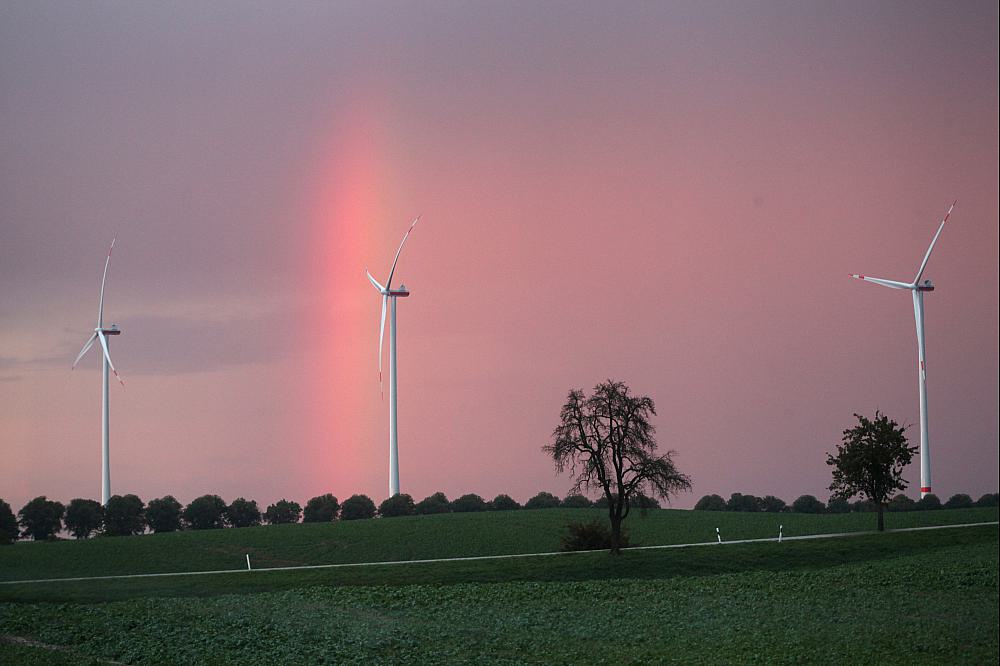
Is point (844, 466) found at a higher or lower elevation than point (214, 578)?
higher

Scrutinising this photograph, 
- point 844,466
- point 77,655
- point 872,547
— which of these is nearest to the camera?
point 77,655

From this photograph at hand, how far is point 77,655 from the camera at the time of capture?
35344 millimetres

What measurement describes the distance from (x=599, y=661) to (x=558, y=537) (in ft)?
158

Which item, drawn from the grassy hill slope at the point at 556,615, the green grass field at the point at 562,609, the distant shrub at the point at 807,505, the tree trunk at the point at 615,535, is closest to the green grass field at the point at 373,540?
the green grass field at the point at 562,609

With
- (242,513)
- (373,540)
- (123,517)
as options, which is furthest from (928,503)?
(123,517)

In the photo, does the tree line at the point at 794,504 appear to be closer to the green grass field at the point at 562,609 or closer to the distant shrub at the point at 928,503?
the distant shrub at the point at 928,503

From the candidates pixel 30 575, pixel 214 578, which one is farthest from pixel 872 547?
pixel 30 575

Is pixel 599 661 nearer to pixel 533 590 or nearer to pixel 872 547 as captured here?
pixel 533 590

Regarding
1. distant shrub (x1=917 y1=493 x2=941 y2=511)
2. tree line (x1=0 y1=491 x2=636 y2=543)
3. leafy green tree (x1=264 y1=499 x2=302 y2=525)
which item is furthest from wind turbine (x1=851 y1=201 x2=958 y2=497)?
leafy green tree (x1=264 y1=499 x2=302 y2=525)

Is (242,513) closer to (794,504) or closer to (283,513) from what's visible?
(283,513)

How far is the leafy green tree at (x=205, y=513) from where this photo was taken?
10512 cm

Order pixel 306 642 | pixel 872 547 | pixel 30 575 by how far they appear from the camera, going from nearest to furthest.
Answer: pixel 306 642
pixel 872 547
pixel 30 575

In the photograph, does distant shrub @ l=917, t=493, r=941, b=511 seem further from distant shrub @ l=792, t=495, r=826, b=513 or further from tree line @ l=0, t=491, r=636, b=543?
tree line @ l=0, t=491, r=636, b=543

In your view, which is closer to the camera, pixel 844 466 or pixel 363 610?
pixel 363 610
